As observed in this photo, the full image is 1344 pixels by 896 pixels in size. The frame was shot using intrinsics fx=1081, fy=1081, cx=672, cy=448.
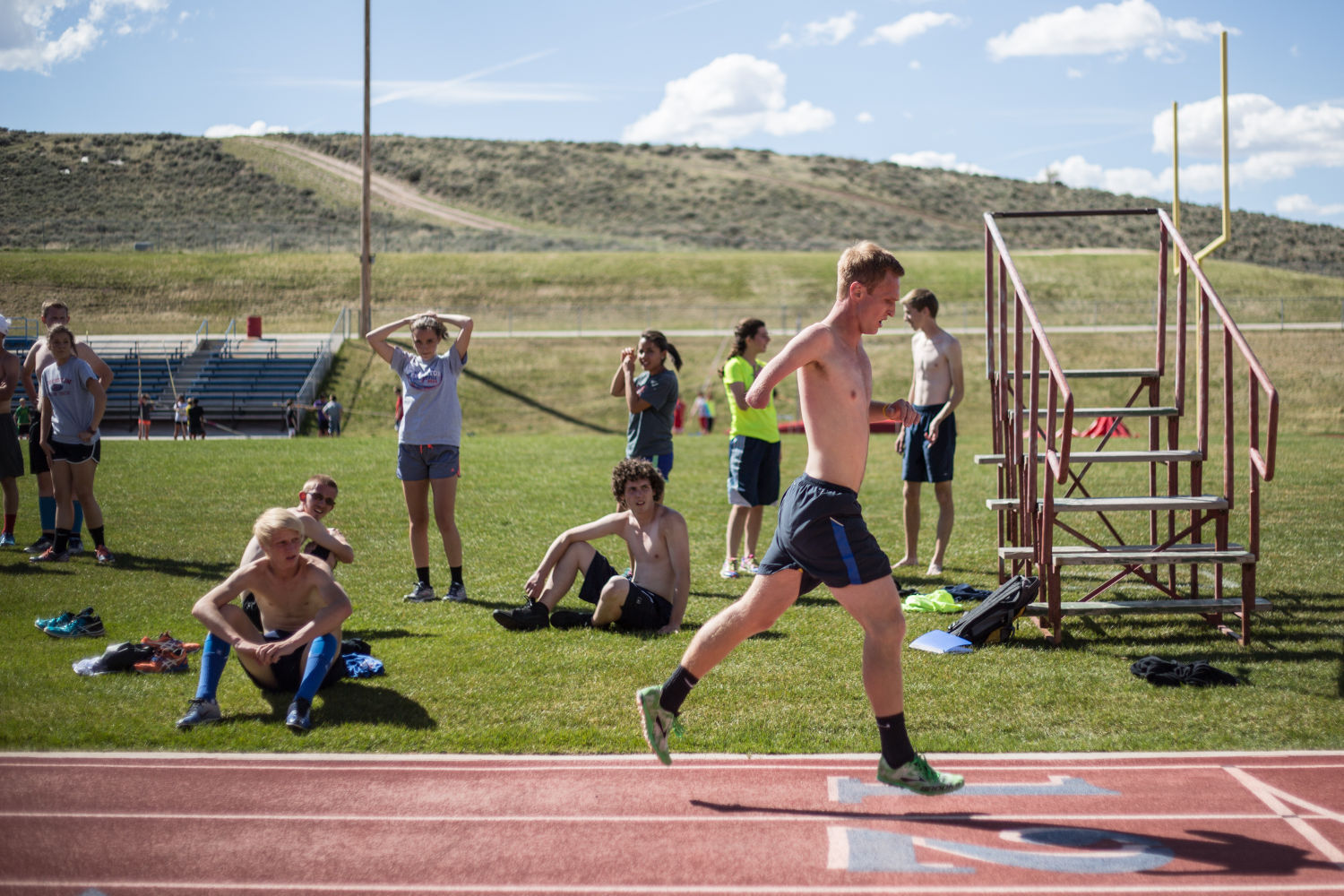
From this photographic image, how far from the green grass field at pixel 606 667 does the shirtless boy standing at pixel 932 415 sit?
2.02 ft

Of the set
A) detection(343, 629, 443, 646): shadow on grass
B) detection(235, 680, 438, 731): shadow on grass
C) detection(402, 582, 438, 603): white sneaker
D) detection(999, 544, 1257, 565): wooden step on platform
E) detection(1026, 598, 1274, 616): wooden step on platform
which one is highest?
detection(999, 544, 1257, 565): wooden step on platform

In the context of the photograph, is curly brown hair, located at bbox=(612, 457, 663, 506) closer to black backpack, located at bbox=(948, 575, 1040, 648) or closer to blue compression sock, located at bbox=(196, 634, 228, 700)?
black backpack, located at bbox=(948, 575, 1040, 648)

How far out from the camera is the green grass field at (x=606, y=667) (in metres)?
5.11

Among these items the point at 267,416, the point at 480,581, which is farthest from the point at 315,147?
the point at 480,581

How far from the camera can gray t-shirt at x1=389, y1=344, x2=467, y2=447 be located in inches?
310

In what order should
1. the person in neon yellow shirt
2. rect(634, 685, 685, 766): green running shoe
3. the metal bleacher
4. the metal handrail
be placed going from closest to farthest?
rect(634, 685, 685, 766): green running shoe → the metal handrail → the person in neon yellow shirt → the metal bleacher

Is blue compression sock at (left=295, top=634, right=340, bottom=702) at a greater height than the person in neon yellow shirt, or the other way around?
the person in neon yellow shirt

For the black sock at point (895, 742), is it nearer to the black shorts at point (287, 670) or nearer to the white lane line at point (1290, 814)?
the white lane line at point (1290, 814)

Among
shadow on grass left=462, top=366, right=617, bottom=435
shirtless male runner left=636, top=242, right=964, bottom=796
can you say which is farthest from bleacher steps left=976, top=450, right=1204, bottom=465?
shadow on grass left=462, top=366, right=617, bottom=435

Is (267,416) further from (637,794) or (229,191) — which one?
(637,794)

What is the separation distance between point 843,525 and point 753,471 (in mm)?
4338

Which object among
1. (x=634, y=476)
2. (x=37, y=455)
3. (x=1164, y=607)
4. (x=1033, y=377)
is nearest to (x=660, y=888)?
(x=634, y=476)

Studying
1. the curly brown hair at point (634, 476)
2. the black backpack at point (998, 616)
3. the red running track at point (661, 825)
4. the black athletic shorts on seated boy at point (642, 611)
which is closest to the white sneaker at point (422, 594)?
the black athletic shorts on seated boy at point (642, 611)

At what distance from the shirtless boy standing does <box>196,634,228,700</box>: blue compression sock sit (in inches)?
211
